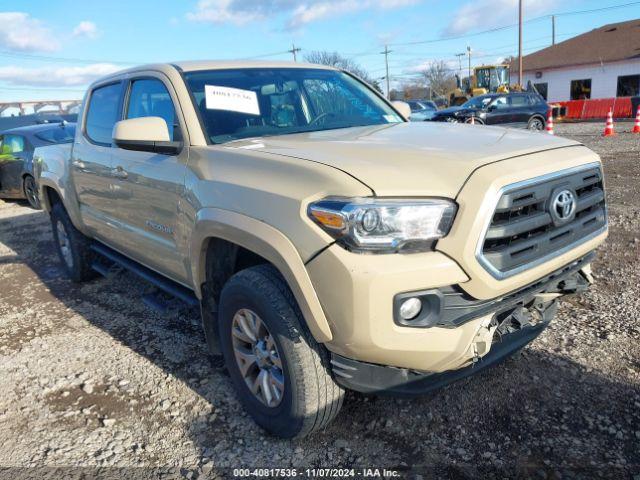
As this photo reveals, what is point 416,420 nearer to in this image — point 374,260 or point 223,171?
point 374,260

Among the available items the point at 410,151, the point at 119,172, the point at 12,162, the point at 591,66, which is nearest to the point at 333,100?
the point at 410,151

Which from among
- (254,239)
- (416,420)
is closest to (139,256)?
(254,239)

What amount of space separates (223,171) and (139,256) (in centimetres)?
161

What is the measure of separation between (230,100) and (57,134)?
8.27 meters

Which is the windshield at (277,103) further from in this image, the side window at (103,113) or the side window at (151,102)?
the side window at (103,113)

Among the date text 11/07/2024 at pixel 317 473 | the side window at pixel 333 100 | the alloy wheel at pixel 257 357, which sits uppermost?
the side window at pixel 333 100

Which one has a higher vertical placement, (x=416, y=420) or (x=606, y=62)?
(x=606, y=62)

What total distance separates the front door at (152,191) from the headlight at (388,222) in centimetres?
127

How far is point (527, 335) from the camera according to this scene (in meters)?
2.62

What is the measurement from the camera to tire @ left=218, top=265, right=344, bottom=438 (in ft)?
7.67

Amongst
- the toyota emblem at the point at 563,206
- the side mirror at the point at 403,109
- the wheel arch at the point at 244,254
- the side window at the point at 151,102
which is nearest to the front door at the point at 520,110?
the side mirror at the point at 403,109

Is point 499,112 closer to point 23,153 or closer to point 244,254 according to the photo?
point 23,153

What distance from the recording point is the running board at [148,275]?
11.3 feet

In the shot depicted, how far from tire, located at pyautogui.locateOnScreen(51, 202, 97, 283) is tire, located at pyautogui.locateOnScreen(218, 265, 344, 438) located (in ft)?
10.4
